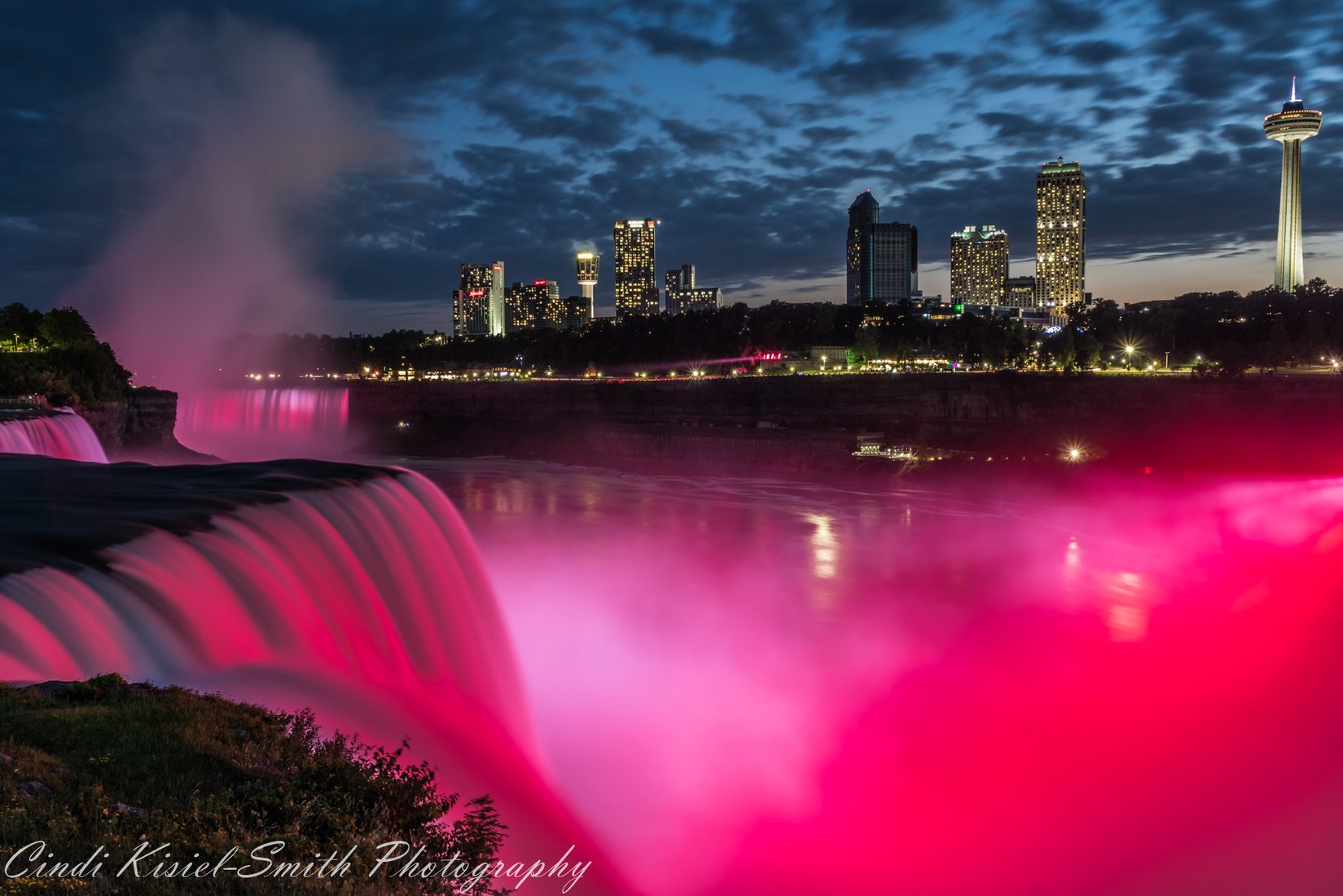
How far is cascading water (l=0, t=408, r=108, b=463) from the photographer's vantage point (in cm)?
2589

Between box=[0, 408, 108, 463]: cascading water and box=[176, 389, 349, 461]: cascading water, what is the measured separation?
4936cm

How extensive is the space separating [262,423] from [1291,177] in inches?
5934

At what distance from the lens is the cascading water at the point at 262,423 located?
8112 centimetres

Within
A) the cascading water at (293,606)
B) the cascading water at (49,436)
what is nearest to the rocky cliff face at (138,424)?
the cascading water at (49,436)

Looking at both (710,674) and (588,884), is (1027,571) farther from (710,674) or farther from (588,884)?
(588,884)

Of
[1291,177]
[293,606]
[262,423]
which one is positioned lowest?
[262,423]

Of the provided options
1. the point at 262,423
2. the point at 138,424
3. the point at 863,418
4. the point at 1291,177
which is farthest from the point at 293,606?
the point at 1291,177

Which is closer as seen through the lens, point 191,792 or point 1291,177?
point 191,792

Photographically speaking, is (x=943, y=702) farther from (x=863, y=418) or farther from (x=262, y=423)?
(x=262, y=423)

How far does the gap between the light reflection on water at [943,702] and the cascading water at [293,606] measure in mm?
2199

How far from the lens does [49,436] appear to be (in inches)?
1118

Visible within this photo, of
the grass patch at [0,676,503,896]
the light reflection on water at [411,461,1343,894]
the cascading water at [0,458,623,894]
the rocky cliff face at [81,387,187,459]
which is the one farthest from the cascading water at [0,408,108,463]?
the grass patch at [0,676,503,896]

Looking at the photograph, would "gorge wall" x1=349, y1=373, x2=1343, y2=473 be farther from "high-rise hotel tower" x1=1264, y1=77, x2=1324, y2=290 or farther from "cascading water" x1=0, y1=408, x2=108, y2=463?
"high-rise hotel tower" x1=1264, y1=77, x2=1324, y2=290

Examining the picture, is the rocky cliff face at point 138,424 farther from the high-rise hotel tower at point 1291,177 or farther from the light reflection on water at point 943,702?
the high-rise hotel tower at point 1291,177
